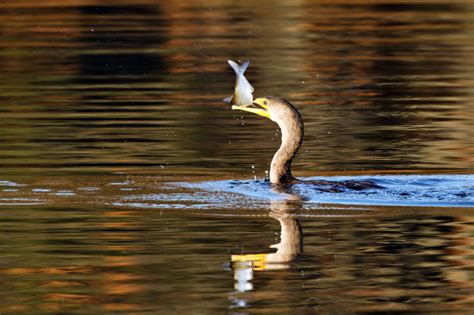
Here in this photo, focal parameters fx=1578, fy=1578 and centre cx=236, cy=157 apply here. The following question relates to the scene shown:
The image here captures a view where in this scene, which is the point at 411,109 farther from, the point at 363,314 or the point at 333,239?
the point at 363,314

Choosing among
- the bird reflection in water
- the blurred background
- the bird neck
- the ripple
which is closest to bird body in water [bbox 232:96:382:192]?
the bird neck

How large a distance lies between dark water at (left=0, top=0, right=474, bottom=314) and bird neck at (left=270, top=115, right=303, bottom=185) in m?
0.22

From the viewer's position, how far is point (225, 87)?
23469 millimetres

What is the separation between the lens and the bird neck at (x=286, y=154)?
14.0 meters

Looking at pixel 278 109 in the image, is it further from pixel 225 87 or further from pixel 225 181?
pixel 225 87

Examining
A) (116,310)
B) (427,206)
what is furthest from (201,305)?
(427,206)

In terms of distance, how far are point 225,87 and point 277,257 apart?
12674 millimetres

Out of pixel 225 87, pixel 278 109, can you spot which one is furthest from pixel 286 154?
pixel 225 87

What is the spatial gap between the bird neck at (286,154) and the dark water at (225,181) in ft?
0.72

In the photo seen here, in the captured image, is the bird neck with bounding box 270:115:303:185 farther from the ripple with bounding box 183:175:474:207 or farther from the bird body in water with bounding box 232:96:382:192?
the ripple with bounding box 183:175:474:207

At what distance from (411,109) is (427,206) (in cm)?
749

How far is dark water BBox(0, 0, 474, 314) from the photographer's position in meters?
9.95

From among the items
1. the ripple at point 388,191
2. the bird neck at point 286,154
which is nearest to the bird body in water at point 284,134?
the bird neck at point 286,154

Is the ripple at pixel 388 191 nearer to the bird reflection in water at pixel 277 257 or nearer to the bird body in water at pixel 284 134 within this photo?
the bird body in water at pixel 284 134
